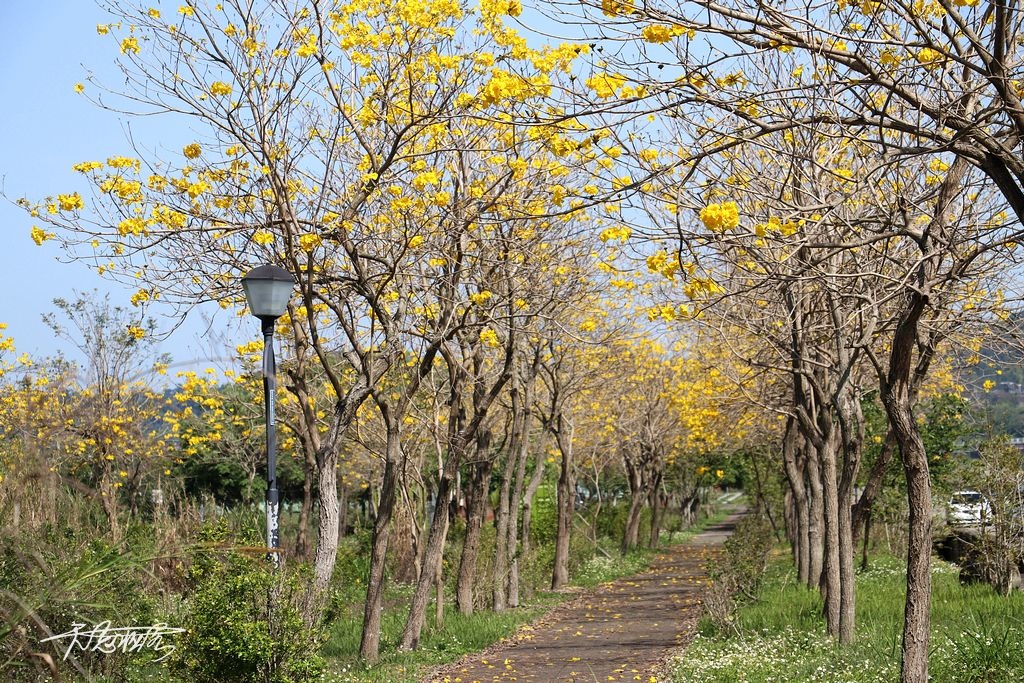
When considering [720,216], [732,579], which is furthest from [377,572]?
[720,216]

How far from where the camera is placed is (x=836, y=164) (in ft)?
33.1

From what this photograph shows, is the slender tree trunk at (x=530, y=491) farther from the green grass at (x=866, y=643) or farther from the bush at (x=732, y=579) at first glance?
the green grass at (x=866, y=643)

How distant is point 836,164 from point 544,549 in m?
16.3

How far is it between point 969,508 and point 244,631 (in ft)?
39.3

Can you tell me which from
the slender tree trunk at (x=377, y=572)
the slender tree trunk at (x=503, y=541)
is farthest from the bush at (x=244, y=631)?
the slender tree trunk at (x=503, y=541)

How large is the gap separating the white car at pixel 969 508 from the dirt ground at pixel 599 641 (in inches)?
153

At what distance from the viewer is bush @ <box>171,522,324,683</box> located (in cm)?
721

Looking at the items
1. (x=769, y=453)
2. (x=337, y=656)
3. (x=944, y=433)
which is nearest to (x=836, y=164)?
(x=337, y=656)

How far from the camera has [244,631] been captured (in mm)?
7172

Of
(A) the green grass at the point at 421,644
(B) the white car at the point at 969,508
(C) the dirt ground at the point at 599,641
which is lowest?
(C) the dirt ground at the point at 599,641

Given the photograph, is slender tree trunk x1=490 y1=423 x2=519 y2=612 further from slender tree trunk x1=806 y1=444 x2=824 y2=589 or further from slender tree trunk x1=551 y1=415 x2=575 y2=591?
slender tree trunk x1=551 y1=415 x2=575 y2=591

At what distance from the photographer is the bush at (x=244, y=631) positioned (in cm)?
721

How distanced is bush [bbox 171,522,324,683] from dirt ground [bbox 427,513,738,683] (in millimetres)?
3208

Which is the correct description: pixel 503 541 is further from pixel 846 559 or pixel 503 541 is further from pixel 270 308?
pixel 270 308
